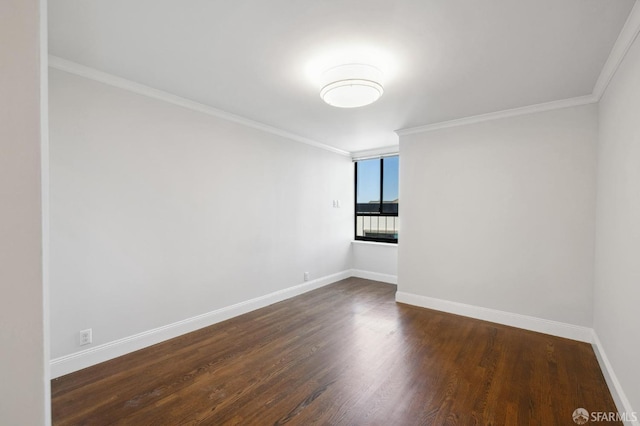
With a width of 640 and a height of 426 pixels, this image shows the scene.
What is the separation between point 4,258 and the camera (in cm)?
85

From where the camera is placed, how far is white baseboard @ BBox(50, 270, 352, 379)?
230 cm

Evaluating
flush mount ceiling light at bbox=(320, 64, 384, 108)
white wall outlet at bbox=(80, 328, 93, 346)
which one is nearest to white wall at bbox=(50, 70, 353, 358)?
white wall outlet at bbox=(80, 328, 93, 346)

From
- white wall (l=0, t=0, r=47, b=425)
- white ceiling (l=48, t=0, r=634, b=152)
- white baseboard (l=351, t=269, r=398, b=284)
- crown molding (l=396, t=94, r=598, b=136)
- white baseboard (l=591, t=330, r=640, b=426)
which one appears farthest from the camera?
white baseboard (l=351, t=269, r=398, b=284)

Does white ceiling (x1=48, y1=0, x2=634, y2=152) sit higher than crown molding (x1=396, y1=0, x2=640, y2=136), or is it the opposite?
white ceiling (x1=48, y1=0, x2=634, y2=152)

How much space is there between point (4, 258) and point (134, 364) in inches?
81.8

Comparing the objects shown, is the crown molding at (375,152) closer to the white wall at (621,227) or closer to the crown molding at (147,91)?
the crown molding at (147,91)

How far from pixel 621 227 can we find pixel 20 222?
10.8 feet

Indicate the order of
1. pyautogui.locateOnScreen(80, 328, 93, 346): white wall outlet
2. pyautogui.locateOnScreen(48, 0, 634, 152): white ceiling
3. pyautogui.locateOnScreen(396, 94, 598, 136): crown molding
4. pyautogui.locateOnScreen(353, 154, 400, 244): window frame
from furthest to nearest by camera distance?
pyautogui.locateOnScreen(353, 154, 400, 244): window frame, pyautogui.locateOnScreen(396, 94, 598, 136): crown molding, pyautogui.locateOnScreen(80, 328, 93, 346): white wall outlet, pyautogui.locateOnScreen(48, 0, 634, 152): white ceiling

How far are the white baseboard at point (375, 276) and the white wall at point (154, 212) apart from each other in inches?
67.2

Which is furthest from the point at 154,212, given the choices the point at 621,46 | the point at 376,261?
the point at 621,46

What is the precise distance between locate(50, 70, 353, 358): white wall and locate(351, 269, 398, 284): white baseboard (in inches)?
67.2

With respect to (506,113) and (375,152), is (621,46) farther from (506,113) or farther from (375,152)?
(375,152)

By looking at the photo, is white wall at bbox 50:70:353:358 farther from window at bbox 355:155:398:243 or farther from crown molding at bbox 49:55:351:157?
window at bbox 355:155:398:243

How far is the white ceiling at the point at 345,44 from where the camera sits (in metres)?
1.65
